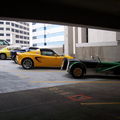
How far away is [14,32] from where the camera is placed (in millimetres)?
98562

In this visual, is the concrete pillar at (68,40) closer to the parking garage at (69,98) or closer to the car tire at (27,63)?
the car tire at (27,63)

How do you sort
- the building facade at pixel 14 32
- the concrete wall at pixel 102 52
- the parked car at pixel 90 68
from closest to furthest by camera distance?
1. the parked car at pixel 90 68
2. the concrete wall at pixel 102 52
3. the building facade at pixel 14 32

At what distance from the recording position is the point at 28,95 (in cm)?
646

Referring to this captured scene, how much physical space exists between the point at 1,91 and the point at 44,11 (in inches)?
152

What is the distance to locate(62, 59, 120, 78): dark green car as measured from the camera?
32.7 ft

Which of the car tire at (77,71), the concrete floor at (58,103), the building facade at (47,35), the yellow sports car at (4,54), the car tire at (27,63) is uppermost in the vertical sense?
the building facade at (47,35)

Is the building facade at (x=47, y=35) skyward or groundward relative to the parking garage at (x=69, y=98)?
skyward

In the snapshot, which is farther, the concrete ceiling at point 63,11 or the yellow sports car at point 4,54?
the yellow sports car at point 4,54

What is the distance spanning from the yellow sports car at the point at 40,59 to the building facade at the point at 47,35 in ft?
170

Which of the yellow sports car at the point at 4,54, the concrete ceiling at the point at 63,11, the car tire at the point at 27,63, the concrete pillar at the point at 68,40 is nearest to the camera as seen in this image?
the concrete ceiling at the point at 63,11

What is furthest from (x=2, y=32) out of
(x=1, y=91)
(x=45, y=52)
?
(x=1, y=91)

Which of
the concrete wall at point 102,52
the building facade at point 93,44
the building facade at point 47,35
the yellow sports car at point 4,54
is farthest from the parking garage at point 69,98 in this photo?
the building facade at point 47,35

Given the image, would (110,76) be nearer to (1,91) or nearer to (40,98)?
(40,98)

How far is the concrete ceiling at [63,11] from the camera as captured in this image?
5.83 m
